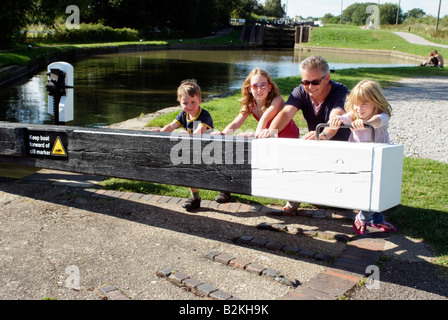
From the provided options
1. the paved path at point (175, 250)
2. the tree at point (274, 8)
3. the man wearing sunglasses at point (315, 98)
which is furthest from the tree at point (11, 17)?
the tree at point (274, 8)

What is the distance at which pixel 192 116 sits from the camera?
4.56m

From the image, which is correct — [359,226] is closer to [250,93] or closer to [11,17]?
[250,93]

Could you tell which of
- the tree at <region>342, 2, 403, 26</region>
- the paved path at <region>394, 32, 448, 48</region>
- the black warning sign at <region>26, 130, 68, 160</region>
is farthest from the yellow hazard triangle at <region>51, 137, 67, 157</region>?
the tree at <region>342, 2, 403, 26</region>

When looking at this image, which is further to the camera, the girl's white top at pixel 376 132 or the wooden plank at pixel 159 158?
the girl's white top at pixel 376 132

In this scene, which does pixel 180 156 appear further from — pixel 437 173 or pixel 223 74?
pixel 223 74

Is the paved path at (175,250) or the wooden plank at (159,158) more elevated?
the wooden plank at (159,158)

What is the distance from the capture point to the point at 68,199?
4566 millimetres

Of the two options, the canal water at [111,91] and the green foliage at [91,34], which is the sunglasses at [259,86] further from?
the green foliage at [91,34]

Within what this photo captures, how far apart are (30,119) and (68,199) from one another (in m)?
6.17

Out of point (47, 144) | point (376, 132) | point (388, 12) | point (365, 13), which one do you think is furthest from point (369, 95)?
point (365, 13)

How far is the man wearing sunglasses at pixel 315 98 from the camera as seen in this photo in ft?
12.5

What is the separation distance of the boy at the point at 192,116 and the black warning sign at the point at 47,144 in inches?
34.0

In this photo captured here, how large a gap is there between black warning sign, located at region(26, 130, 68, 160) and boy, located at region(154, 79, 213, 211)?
863 millimetres

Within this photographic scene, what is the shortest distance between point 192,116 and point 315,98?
1201mm
